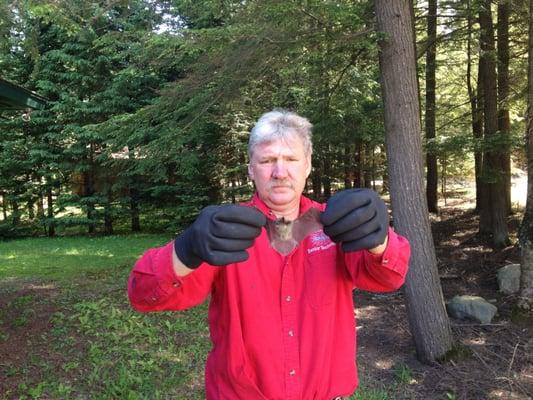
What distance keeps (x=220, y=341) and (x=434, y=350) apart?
451 centimetres

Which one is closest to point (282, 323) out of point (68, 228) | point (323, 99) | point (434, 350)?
point (434, 350)

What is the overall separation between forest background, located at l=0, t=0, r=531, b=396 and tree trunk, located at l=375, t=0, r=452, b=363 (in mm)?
24

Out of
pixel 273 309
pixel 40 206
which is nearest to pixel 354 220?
pixel 273 309

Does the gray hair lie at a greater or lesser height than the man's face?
greater

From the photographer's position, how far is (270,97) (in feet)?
34.6

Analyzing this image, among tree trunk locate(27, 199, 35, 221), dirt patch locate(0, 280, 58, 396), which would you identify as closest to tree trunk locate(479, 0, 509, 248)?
dirt patch locate(0, 280, 58, 396)

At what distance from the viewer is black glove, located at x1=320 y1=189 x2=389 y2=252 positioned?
173 cm

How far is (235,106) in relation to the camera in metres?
8.66

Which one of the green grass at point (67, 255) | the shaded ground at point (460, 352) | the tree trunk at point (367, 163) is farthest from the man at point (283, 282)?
the tree trunk at point (367, 163)

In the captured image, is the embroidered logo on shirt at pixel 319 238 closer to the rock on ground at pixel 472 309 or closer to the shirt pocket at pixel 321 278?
the shirt pocket at pixel 321 278

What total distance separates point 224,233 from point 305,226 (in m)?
0.48

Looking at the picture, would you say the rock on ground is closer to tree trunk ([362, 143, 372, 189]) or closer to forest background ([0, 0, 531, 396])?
forest background ([0, 0, 531, 396])

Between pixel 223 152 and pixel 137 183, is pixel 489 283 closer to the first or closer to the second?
pixel 223 152

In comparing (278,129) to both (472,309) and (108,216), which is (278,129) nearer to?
(472,309)
